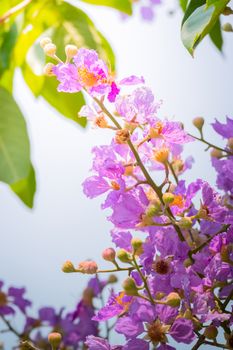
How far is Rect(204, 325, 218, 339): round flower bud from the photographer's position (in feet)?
1.48

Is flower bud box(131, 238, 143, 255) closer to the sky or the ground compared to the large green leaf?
closer to the ground

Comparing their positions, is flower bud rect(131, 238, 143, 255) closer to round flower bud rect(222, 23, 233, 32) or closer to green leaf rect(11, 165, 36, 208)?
round flower bud rect(222, 23, 233, 32)

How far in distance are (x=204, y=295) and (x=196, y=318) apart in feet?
0.08

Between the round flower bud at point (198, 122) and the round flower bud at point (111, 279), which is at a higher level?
the round flower bud at point (198, 122)

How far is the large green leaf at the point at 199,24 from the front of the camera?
1.45 ft

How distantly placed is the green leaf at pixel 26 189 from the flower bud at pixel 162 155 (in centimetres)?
47

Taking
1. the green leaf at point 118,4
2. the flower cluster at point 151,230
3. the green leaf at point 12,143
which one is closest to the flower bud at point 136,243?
the flower cluster at point 151,230

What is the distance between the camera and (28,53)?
0.96 metres

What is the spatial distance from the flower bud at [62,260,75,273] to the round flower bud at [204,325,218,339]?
0.46 feet

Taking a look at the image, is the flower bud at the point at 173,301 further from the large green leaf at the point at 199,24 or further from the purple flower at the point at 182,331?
the large green leaf at the point at 199,24

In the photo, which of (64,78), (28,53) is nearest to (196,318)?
(64,78)

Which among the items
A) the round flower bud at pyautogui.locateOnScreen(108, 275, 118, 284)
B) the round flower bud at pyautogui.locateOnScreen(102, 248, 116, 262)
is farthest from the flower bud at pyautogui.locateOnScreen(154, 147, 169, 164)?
the round flower bud at pyautogui.locateOnScreen(108, 275, 118, 284)

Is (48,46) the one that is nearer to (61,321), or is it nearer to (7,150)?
(7,150)

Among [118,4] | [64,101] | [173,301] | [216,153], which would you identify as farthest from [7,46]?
[173,301]
